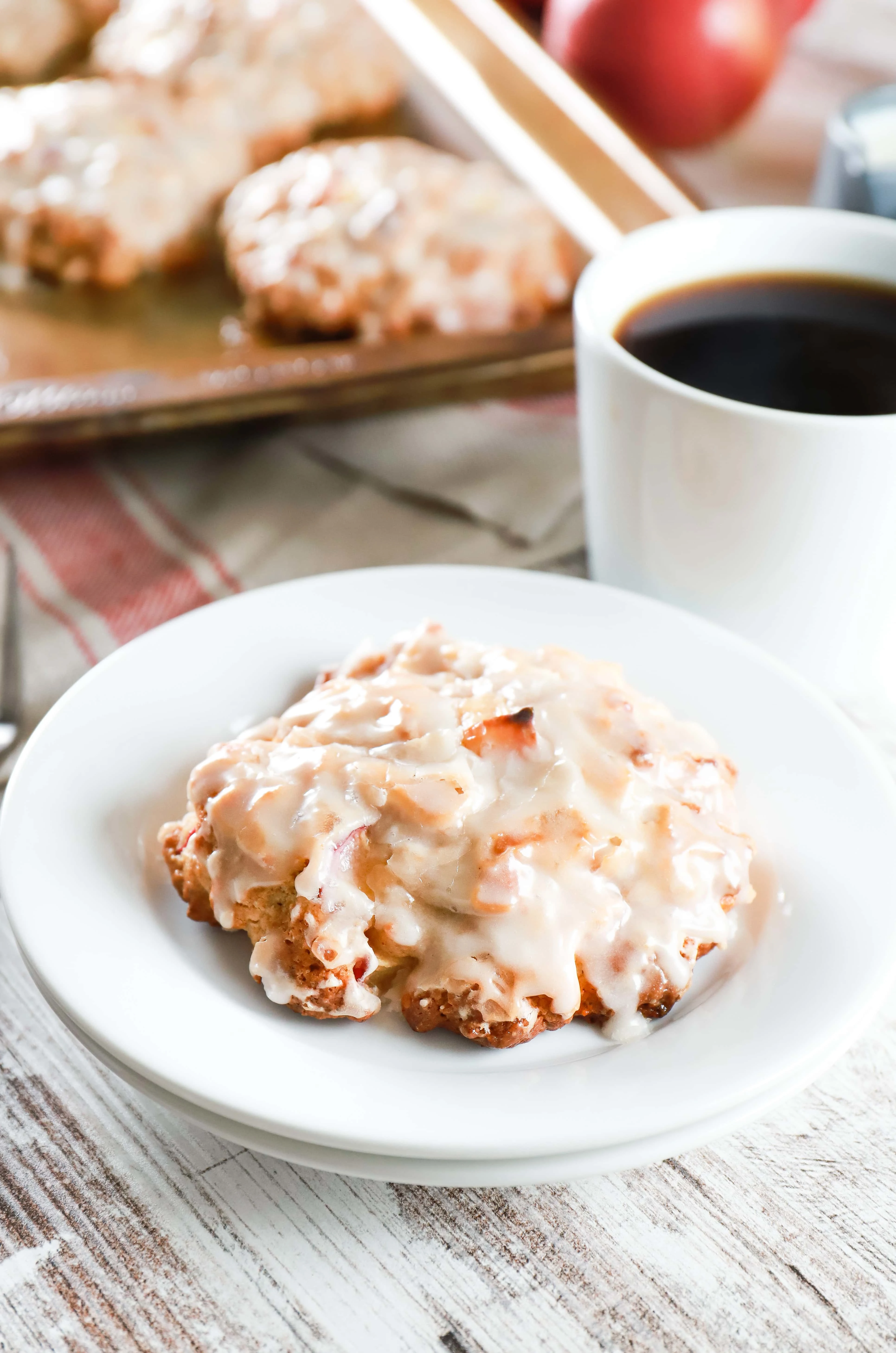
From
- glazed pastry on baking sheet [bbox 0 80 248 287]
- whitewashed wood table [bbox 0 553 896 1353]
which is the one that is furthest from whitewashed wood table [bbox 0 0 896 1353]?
glazed pastry on baking sheet [bbox 0 80 248 287]

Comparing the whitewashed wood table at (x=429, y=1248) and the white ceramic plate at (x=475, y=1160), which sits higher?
the white ceramic plate at (x=475, y=1160)

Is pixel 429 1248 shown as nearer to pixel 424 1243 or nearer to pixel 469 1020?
pixel 424 1243

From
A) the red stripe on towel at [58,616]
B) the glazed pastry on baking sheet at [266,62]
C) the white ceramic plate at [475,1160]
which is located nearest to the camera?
the white ceramic plate at [475,1160]

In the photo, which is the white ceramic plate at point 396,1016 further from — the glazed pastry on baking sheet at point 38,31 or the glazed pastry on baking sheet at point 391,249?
the glazed pastry on baking sheet at point 38,31

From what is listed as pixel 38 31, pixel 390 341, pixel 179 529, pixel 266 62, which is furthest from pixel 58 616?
pixel 38 31

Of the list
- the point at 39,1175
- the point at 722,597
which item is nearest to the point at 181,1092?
the point at 39,1175

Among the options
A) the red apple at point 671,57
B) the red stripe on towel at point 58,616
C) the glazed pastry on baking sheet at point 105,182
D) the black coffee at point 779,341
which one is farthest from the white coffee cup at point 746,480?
the red apple at point 671,57
